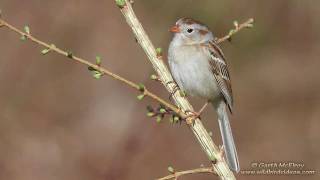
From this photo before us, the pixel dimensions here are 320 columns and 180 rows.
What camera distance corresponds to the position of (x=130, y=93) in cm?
976

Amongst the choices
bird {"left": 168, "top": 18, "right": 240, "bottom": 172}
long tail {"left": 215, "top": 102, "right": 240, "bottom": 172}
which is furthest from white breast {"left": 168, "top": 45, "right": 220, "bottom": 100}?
long tail {"left": 215, "top": 102, "right": 240, "bottom": 172}

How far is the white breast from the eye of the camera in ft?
17.0

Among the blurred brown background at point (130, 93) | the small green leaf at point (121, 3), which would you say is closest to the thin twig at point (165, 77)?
the small green leaf at point (121, 3)

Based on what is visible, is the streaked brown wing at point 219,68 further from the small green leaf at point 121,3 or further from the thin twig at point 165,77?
the small green leaf at point 121,3

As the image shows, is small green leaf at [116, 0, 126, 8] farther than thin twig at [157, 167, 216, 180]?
Yes

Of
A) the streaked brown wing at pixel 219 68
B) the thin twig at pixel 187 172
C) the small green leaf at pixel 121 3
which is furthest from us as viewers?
the streaked brown wing at pixel 219 68

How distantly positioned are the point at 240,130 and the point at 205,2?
1.88 m

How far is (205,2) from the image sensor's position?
9812 mm

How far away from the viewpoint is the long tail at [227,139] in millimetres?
4539

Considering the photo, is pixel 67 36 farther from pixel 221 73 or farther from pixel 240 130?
pixel 221 73

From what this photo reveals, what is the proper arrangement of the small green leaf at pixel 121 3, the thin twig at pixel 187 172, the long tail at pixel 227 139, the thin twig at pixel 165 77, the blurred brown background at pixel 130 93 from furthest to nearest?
1. the blurred brown background at pixel 130 93
2. the long tail at pixel 227 139
3. the small green leaf at pixel 121 3
4. the thin twig at pixel 165 77
5. the thin twig at pixel 187 172

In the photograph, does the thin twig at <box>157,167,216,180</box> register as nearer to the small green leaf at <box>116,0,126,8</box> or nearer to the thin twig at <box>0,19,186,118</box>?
the thin twig at <box>0,19,186,118</box>

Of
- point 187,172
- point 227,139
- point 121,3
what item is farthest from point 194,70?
point 187,172

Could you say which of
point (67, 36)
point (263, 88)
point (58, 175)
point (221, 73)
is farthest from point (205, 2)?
point (221, 73)
